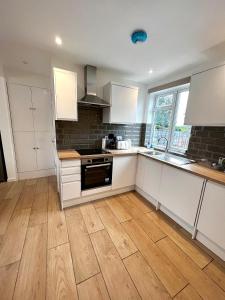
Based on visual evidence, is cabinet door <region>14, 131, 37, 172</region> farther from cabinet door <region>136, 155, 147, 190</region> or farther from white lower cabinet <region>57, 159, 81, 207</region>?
cabinet door <region>136, 155, 147, 190</region>

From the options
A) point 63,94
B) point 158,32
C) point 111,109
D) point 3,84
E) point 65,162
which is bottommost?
point 65,162

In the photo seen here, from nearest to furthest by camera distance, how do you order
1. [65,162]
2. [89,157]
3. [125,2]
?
[125,2] < [65,162] < [89,157]

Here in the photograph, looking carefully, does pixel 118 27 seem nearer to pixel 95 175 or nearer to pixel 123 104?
pixel 123 104

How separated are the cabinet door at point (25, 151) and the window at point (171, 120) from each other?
283 cm

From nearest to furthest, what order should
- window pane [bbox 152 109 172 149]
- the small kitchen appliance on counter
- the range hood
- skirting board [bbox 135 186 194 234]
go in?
skirting board [bbox 135 186 194 234] < the range hood < the small kitchen appliance on counter < window pane [bbox 152 109 172 149]

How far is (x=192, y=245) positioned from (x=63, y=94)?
8.88ft

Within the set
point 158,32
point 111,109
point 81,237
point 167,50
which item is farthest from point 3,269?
point 167,50

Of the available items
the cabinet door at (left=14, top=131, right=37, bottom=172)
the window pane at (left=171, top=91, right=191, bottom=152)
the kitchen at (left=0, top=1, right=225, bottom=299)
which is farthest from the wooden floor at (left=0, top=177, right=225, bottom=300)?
the window pane at (left=171, top=91, right=191, bottom=152)

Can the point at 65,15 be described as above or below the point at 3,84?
above

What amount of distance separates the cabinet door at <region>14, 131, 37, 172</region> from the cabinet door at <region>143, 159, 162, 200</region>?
Result: 257 cm

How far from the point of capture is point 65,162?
1985 mm

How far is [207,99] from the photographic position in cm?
167

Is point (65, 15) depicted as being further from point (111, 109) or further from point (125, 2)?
point (111, 109)

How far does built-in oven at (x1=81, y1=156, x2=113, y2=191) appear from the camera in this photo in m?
2.15
